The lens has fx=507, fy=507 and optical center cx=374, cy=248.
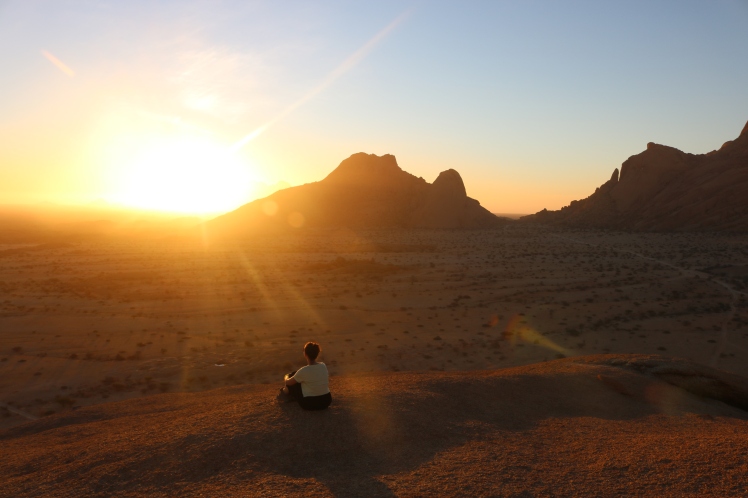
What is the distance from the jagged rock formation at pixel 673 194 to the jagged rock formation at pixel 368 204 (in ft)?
59.9

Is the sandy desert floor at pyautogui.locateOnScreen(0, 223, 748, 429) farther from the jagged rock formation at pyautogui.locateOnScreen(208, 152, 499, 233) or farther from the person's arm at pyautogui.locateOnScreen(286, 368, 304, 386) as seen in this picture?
the jagged rock formation at pyautogui.locateOnScreen(208, 152, 499, 233)

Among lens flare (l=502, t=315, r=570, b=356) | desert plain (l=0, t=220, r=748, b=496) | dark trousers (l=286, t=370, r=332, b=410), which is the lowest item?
lens flare (l=502, t=315, r=570, b=356)

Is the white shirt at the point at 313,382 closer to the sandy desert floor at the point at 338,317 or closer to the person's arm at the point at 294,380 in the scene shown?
the person's arm at the point at 294,380

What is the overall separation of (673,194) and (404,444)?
76163 mm

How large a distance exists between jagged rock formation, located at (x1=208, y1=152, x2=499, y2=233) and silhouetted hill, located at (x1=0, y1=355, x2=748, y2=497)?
67099 millimetres

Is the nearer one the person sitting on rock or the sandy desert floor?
the person sitting on rock

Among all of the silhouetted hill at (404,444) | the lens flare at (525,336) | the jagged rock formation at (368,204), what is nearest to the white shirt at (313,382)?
the silhouetted hill at (404,444)

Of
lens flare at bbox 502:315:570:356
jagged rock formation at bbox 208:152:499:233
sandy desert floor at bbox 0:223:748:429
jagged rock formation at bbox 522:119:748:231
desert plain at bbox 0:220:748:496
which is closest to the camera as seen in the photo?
desert plain at bbox 0:220:748:496

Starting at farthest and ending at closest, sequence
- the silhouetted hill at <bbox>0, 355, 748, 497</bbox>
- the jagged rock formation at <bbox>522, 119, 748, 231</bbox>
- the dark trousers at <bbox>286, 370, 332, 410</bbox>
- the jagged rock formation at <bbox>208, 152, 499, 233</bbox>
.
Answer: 1. the jagged rock formation at <bbox>208, 152, 499, 233</bbox>
2. the jagged rock formation at <bbox>522, 119, 748, 231</bbox>
3. the dark trousers at <bbox>286, 370, 332, 410</bbox>
4. the silhouetted hill at <bbox>0, 355, 748, 497</bbox>

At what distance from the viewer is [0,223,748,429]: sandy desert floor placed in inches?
555

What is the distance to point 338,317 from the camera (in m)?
20.7

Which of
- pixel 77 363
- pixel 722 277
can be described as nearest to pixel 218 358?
pixel 77 363

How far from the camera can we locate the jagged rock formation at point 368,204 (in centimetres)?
7825

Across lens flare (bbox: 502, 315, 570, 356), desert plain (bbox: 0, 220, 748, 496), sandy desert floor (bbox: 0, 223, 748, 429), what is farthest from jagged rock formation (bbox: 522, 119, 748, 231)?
lens flare (bbox: 502, 315, 570, 356)
